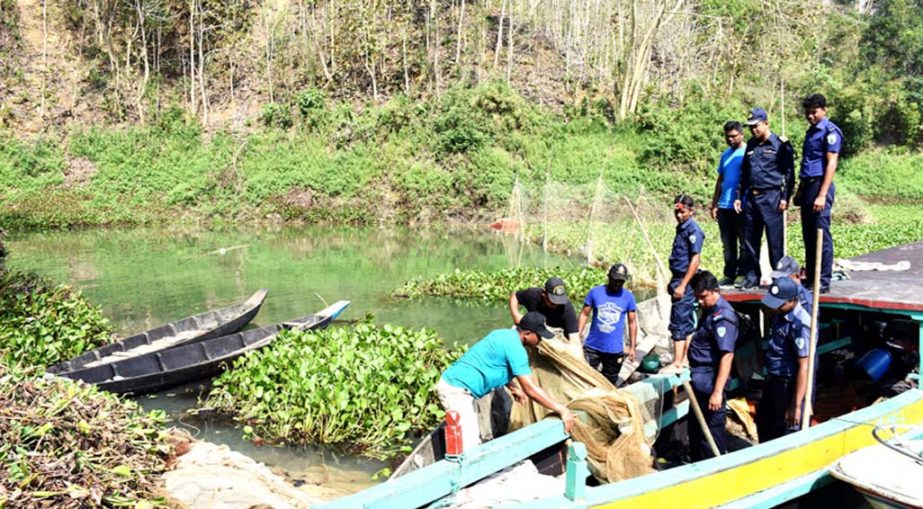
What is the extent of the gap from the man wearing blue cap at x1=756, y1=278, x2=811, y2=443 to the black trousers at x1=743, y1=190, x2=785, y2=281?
203cm

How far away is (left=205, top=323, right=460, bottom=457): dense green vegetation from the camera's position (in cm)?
848

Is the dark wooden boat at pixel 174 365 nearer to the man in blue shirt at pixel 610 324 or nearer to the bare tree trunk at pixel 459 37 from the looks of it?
the man in blue shirt at pixel 610 324

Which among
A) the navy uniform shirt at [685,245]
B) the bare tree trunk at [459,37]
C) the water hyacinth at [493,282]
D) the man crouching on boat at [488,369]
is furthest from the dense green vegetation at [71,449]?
the bare tree trunk at [459,37]

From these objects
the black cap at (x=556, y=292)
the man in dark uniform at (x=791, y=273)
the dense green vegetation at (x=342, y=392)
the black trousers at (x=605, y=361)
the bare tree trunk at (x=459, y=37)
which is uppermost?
the bare tree trunk at (x=459, y=37)

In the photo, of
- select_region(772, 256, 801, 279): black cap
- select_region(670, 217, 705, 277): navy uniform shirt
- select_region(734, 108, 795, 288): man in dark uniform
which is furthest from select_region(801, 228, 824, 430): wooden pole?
select_region(734, 108, 795, 288): man in dark uniform

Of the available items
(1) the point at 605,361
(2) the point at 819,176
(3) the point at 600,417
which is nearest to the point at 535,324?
(3) the point at 600,417

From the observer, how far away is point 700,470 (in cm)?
447

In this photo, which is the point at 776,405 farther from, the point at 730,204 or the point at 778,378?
the point at 730,204

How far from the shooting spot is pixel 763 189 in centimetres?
739

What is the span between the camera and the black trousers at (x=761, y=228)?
7.37 metres

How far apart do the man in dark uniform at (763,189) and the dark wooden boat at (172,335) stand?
878 cm

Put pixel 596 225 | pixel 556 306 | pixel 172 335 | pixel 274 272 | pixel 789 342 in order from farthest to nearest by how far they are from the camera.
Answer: pixel 274 272, pixel 596 225, pixel 172 335, pixel 556 306, pixel 789 342

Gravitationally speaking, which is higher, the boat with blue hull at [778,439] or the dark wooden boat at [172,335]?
the boat with blue hull at [778,439]

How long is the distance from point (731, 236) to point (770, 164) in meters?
1.16
